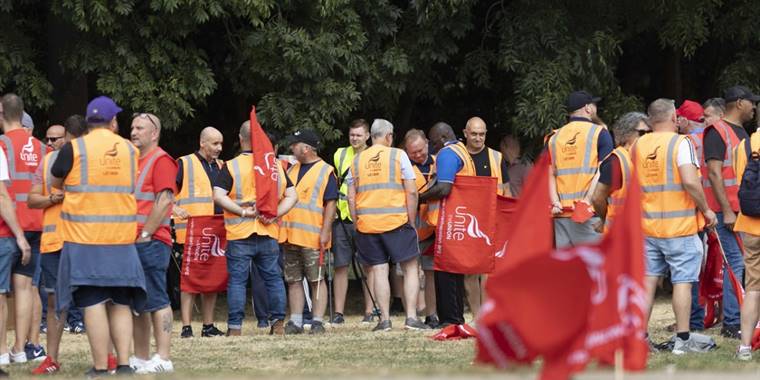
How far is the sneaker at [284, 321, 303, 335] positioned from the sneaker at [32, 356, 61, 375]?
160 inches

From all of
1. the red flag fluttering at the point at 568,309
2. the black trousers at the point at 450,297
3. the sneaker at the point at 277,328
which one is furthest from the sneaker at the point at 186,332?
the red flag fluttering at the point at 568,309

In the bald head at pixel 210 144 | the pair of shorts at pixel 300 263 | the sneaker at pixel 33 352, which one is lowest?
the sneaker at pixel 33 352

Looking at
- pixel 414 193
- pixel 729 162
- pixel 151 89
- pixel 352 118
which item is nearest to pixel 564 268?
pixel 729 162

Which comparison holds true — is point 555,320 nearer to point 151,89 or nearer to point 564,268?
point 564,268

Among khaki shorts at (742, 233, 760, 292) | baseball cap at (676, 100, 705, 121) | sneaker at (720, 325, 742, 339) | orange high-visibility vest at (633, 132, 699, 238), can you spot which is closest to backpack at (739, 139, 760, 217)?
khaki shorts at (742, 233, 760, 292)

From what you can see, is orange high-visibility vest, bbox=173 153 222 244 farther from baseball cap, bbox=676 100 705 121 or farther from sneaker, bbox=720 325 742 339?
sneaker, bbox=720 325 742 339

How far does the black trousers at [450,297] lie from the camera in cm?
1522

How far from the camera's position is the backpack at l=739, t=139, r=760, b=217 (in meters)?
11.7

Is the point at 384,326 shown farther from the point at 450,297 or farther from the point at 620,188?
the point at 620,188

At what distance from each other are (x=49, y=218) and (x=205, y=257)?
371 cm

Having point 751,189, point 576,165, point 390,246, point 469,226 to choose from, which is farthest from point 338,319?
point 751,189

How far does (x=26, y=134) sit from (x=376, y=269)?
4.40m

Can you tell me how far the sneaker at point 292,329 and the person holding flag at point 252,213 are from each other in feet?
0.65

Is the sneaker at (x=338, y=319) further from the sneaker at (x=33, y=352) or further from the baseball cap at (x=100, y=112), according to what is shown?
the baseball cap at (x=100, y=112)
